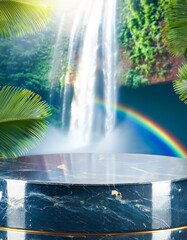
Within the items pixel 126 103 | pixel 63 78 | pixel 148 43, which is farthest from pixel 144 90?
pixel 63 78

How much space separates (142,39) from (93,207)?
709 centimetres

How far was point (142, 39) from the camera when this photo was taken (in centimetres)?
897

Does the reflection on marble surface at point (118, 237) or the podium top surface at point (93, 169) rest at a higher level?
the podium top surface at point (93, 169)

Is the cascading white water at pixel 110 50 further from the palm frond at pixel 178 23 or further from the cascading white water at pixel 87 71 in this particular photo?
the palm frond at pixel 178 23

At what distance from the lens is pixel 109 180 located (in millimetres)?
2633

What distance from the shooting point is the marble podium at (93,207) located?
2527 millimetres

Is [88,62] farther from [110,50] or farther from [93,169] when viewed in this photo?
[93,169]

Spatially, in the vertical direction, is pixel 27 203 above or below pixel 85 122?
below

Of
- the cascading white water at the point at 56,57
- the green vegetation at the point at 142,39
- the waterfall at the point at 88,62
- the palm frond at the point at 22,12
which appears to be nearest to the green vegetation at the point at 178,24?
the palm frond at the point at 22,12

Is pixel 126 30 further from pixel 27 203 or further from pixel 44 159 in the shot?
pixel 27 203

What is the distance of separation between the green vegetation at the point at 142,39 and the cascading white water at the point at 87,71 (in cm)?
67

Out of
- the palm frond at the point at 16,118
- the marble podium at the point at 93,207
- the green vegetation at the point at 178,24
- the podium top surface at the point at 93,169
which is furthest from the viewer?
the green vegetation at the point at 178,24

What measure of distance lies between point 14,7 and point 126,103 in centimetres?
580

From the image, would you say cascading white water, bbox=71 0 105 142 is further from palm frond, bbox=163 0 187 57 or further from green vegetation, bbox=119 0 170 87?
palm frond, bbox=163 0 187 57
